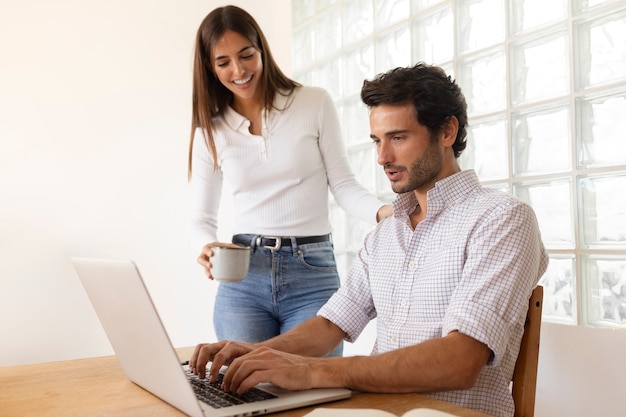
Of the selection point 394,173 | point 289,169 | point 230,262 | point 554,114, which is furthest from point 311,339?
point 554,114

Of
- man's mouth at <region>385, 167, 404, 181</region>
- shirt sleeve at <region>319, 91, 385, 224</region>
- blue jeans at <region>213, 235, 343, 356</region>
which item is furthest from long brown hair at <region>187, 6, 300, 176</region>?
man's mouth at <region>385, 167, 404, 181</region>

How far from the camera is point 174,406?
0.92 meters

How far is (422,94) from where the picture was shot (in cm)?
133

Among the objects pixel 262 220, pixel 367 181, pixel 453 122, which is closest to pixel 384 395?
pixel 453 122

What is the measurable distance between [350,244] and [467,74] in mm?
838

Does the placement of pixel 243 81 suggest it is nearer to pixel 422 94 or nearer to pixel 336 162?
pixel 336 162

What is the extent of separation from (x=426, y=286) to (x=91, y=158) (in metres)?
2.13

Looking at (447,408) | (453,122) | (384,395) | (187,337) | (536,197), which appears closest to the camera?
(447,408)

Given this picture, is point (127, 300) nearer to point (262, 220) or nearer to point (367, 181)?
point (262, 220)

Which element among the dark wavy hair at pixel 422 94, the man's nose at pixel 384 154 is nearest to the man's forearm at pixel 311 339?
the man's nose at pixel 384 154

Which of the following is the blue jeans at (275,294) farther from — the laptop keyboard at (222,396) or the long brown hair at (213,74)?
the laptop keyboard at (222,396)

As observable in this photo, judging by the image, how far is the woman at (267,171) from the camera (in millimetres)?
1720

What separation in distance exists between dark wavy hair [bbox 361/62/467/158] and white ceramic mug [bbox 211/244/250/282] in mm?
443

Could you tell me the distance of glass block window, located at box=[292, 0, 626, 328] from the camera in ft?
5.00
